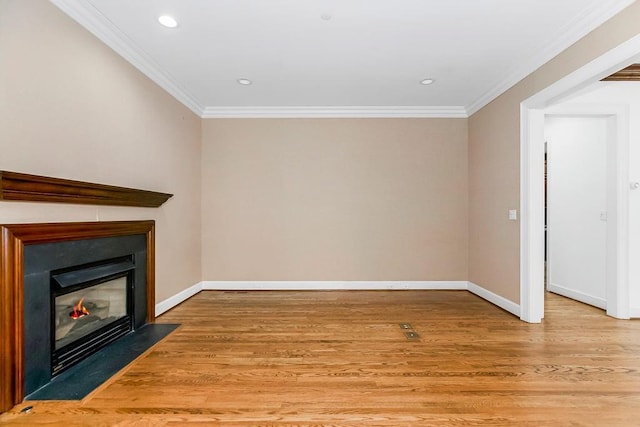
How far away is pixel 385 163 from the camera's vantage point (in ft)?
14.7

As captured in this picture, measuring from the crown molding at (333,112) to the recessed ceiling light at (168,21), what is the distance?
191 cm

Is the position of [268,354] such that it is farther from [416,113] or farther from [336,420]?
[416,113]

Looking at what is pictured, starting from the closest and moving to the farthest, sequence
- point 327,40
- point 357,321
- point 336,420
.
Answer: point 336,420, point 327,40, point 357,321

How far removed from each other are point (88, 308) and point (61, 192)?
0.99 meters

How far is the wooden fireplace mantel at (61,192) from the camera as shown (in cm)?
167

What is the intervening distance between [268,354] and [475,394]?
56.4 inches

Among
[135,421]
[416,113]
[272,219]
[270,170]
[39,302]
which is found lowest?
[135,421]

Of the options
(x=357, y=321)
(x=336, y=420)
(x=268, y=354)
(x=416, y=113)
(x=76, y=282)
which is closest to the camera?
(x=336, y=420)

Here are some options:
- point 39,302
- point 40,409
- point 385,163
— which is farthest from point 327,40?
point 40,409

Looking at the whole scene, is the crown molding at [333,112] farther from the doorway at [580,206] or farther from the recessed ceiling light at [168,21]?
the recessed ceiling light at [168,21]

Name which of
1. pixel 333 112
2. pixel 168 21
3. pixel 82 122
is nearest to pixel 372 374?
pixel 82 122

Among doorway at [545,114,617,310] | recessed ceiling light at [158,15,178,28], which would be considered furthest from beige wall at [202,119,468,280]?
recessed ceiling light at [158,15,178,28]

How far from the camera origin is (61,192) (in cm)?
198

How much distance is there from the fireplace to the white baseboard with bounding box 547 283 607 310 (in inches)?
197
